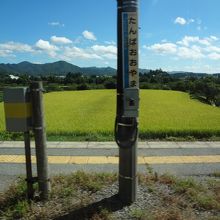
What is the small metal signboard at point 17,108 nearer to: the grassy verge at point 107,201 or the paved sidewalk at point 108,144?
the grassy verge at point 107,201

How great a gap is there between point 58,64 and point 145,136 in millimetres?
188070

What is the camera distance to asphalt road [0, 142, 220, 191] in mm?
6395

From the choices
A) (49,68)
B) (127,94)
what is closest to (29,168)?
(127,94)

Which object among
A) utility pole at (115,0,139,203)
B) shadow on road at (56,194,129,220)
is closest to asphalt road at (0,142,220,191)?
shadow on road at (56,194,129,220)

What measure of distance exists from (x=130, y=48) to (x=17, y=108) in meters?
1.53

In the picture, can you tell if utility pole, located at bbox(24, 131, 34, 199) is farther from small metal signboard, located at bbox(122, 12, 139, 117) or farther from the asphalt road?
small metal signboard, located at bbox(122, 12, 139, 117)

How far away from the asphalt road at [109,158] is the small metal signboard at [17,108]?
1477mm

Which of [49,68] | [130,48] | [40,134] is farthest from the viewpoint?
[49,68]

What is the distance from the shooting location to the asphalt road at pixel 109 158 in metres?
6.39

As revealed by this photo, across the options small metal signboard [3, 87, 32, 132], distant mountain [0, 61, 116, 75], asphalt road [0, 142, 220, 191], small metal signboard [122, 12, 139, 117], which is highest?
distant mountain [0, 61, 116, 75]

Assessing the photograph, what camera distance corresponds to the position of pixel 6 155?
24.6 feet

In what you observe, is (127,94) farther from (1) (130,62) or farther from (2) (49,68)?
(2) (49,68)

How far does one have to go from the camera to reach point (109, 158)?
7.22 metres

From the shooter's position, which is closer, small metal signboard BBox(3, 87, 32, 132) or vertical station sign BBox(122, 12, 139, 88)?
vertical station sign BBox(122, 12, 139, 88)
